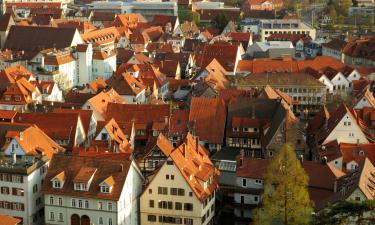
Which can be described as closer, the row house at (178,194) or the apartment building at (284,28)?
the row house at (178,194)

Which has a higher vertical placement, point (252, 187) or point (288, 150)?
point (288, 150)

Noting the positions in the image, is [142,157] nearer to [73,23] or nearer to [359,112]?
[359,112]

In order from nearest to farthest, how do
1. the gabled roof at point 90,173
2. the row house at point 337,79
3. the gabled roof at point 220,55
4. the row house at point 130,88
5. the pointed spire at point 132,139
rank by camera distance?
the gabled roof at point 90,173 → the pointed spire at point 132,139 → the row house at point 130,88 → the row house at point 337,79 → the gabled roof at point 220,55

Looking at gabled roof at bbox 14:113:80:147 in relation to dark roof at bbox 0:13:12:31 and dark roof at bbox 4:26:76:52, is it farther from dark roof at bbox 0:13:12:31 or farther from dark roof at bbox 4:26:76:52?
dark roof at bbox 0:13:12:31

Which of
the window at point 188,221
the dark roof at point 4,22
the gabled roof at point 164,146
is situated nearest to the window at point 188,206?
the window at point 188,221

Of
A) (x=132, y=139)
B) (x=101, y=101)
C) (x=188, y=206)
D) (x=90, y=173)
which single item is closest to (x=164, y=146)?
(x=188, y=206)

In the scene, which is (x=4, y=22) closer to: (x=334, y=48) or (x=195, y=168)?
(x=334, y=48)

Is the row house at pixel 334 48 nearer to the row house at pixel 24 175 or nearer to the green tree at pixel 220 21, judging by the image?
the green tree at pixel 220 21

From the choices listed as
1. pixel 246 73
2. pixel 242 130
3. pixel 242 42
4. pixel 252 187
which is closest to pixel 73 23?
pixel 242 42
